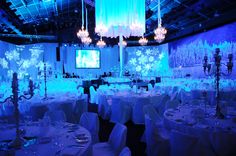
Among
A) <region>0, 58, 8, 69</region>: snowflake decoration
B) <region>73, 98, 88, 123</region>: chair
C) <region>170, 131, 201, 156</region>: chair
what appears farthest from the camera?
<region>0, 58, 8, 69</region>: snowflake decoration

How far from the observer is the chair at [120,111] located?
6.08 meters

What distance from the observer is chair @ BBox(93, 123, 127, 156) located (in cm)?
261

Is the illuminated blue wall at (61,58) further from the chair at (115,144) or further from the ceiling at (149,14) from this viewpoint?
the chair at (115,144)

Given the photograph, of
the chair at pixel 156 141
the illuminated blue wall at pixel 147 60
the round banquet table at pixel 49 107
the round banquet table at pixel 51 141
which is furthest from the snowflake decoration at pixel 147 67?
the round banquet table at pixel 51 141

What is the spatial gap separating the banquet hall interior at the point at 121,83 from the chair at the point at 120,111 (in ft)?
0.09

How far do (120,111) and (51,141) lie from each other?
3.89m

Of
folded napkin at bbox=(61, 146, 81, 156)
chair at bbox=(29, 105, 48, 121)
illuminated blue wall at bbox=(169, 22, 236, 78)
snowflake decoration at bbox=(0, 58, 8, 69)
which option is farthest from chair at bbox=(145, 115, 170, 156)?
snowflake decoration at bbox=(0, 58, 8, 69)

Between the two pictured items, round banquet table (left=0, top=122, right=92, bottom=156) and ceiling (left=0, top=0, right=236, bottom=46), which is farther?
ceiling (left=0, top=0, right=236, bottom=46)

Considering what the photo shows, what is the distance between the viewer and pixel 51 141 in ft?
7.47

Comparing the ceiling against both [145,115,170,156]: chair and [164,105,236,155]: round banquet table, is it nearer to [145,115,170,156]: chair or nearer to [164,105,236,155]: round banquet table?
[145,115,170,156]: chair

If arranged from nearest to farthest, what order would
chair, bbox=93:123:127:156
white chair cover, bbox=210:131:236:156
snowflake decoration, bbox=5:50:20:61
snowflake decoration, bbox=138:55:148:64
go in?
white chair cover, bbox=210:131:236:156 → chair, bbox=93:123:127:156 → snowflake decoration, bbox=5:50:20:61 → snowflake decoration, bbox=138:55:148:64

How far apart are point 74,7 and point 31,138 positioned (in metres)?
12.0

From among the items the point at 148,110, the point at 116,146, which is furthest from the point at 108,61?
the point at 116,146

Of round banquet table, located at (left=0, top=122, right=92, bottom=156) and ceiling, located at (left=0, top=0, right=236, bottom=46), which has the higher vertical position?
ceiling, located at (left=0, top=0, right=236, bottom=46)
